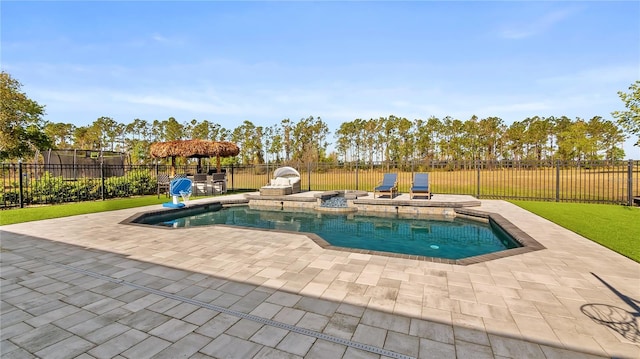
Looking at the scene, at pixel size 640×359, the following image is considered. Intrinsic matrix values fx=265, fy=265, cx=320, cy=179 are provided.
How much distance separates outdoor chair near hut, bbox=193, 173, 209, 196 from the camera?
1321cm

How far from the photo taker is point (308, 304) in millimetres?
2654

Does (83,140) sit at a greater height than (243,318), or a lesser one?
greater

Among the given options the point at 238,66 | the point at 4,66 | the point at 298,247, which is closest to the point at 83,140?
the point at 4,66

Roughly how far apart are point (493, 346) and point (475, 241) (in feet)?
14.7

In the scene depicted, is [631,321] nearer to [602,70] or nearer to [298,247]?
[298,247]

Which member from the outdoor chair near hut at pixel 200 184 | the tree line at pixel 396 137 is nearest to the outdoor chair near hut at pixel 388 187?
the outdoor chair near hut at pixel 200 184

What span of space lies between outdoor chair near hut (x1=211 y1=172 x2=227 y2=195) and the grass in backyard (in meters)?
12.9

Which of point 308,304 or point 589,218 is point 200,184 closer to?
point 308,304

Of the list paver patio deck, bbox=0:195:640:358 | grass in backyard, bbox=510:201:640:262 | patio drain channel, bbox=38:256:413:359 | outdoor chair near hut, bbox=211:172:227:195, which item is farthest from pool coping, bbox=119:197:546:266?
outdoor chair near hut, bbox=211:172:227:195

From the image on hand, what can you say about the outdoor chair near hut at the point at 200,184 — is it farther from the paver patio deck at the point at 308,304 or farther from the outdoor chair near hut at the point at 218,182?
the paver patio deck at the point at 308,304

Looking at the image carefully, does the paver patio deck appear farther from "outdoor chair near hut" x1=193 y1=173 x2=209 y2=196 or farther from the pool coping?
"outdoor chair near hut" x1=193 y1=173 x2=209 y2=196

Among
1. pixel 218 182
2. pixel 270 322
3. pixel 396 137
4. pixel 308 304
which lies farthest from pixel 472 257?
pixel 396 137

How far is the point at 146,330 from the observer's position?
2244mm

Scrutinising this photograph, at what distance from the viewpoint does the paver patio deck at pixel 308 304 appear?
2.00 metres
